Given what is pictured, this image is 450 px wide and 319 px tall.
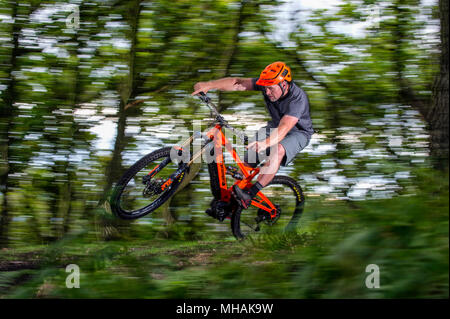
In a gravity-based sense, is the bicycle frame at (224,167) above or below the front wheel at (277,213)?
above

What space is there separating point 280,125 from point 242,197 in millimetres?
816

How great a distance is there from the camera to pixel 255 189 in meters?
3.79

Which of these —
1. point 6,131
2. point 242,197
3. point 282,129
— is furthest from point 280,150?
point 6,131

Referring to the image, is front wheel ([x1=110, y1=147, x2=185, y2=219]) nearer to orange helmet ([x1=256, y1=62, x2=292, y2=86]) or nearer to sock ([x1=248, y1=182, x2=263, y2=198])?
sock ([x1=248, y1=182, x2=263, y2=198])

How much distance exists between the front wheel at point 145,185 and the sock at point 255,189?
28.6 inches

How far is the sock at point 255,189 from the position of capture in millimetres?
3779

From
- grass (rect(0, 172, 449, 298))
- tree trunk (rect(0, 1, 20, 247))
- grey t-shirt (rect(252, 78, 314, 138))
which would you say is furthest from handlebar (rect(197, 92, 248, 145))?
tree trunk (rect(0, 1, 20, 247))

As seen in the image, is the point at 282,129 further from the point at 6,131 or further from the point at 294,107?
the point at 6,131

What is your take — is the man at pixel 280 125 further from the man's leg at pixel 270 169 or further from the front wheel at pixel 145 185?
the front wheel at pixel 145 185

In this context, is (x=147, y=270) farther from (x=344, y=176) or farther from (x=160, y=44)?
(x=160, y=44)

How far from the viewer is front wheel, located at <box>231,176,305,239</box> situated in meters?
3.99

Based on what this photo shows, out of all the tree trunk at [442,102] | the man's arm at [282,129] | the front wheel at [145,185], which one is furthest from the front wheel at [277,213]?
the tree trunk at [442,102]

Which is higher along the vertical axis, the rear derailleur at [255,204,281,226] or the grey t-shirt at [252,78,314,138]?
the grey t-shirt at [252,78,314,138]

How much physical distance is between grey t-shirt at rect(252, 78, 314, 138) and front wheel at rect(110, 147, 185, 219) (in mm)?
1125
